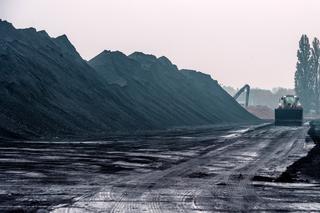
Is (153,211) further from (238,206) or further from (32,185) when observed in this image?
(32,185)

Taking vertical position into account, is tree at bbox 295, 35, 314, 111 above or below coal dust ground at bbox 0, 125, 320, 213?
above

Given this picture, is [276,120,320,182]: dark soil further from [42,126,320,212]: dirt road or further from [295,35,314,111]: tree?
[295,35,314,111]: tree

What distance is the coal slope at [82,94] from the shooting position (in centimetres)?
3694

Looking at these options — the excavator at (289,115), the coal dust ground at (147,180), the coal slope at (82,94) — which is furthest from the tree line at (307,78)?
the coal dust ground at (147,180)

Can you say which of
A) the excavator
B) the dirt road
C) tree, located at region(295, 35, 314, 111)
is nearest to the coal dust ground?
the dirt road

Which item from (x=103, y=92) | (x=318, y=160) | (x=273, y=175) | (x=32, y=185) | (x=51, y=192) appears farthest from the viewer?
(x=103, y=92)

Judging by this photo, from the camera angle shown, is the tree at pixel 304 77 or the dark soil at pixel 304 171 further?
the tree at pixel 304 77

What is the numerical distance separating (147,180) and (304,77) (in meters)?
92.2

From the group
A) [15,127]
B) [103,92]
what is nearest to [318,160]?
[15,127]

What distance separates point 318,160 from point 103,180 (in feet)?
33.5

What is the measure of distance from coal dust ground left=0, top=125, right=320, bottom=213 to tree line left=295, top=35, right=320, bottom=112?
261 ft

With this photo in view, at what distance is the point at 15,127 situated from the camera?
3319cm

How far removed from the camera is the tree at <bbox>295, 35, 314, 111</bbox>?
10413 centimetres

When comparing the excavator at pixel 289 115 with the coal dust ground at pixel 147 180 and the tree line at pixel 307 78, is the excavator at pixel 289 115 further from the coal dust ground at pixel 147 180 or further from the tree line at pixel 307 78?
the tree line at pixel 307 78
